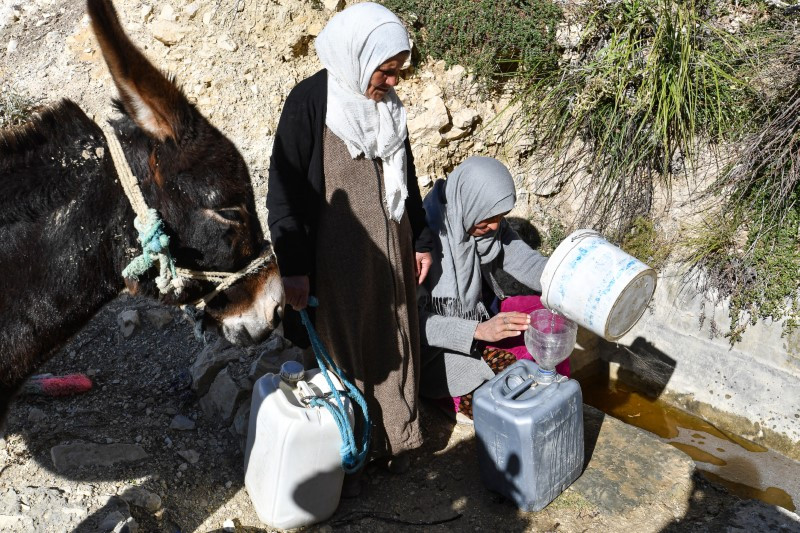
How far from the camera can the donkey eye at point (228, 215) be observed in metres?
1.99

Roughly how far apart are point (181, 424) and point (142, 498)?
541 millimetres

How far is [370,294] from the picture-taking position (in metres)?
2.71

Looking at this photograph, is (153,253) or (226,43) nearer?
(153,253)

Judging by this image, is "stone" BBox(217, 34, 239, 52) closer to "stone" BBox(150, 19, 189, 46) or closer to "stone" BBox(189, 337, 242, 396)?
"stone" BBox(150, 19, 189, 46)

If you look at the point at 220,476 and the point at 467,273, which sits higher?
the point at 467,273

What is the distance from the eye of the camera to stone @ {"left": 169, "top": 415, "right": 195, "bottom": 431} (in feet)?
10.6

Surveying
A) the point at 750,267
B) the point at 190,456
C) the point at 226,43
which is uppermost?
the point at 226,43

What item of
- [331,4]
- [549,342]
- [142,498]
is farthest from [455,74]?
[142,498]

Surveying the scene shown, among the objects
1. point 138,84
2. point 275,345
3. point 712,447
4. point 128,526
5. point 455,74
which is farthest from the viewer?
point 455,74

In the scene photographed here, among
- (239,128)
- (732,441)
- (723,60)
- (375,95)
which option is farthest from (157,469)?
(723,60)

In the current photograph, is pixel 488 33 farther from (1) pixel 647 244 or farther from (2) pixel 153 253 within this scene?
(2) pixel 153 253

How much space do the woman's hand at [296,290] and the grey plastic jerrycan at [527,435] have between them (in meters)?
0.91

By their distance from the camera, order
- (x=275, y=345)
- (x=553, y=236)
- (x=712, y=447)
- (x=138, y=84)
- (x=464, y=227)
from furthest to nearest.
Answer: (x=553, y=236), (x=712, y=447), (x=275, y=345), (x=464, y=227), (x=138, y=84)

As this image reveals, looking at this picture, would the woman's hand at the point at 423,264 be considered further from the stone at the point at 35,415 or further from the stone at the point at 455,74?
the stone at the point at 455,74
